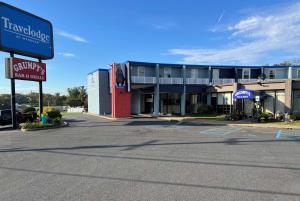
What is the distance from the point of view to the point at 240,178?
5898 mm

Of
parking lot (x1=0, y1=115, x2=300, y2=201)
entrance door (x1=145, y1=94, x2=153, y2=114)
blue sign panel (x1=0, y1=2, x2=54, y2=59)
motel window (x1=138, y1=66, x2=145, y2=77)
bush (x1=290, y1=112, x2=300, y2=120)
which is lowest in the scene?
parking lot (x1=0, y1=115, x2=300, y2=201)

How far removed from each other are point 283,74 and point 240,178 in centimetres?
3384

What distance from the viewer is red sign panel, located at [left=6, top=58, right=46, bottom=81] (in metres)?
17.6

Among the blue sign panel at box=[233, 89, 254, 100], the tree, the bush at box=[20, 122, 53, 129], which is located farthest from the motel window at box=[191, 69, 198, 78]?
the tree

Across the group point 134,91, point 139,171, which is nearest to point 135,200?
point 139,171

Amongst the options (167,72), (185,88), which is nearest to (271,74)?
(185,88)

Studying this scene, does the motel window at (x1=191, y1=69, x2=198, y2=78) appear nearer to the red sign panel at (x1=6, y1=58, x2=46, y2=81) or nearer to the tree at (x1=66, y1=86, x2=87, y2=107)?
the red sign panel at (x1=6, y1=58, x2=46, y2=81)

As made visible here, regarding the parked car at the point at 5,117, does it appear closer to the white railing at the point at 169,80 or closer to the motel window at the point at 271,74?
the white railing at the point at 169,80

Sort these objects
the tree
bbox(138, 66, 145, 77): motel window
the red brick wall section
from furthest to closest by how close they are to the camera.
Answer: the tree → bbox(138, 66, 145, 77): motel window → the red brick wall section

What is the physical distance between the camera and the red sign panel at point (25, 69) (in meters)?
17.6

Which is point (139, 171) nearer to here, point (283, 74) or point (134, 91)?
point (134, 91)

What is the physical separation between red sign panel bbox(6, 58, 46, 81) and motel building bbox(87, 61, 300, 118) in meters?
9.31

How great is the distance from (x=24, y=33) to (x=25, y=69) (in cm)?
285

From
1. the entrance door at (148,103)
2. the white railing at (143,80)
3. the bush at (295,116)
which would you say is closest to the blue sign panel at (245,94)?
the bush at (295,116)
